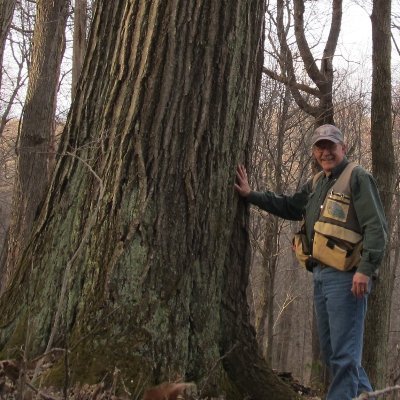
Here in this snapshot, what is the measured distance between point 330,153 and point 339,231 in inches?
21.5

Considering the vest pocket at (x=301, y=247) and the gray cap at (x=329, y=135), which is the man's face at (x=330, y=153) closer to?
the gray cap at (x=329, y=135)

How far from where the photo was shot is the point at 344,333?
10.5ft

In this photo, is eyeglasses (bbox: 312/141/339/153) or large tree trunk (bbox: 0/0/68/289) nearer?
eyeglasses (bbox: 312/141/339/153)

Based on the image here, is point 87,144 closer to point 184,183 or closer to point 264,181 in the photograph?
point 184,183

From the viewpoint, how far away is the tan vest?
10.8 ft

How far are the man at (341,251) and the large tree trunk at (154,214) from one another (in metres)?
0.37

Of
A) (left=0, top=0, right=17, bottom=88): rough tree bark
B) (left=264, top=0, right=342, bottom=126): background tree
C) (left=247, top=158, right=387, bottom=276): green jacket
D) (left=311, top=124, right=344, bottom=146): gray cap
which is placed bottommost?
(left=247, top=158, right=387, bottom=276): green jacket

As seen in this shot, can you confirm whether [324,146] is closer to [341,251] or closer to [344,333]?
[341,251]

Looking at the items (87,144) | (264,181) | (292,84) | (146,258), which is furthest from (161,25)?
(264,181)

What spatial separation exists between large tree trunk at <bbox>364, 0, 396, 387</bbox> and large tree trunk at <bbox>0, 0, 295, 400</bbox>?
12.2 ft

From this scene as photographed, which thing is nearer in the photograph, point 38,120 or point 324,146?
point 324,146

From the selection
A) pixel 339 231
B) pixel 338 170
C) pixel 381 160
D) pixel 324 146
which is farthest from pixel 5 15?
pixel 381 160

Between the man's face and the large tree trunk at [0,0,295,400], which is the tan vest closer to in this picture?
the man's face

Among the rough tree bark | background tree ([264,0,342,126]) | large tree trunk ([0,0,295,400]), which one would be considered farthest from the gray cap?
background tree ([264,0,342,126])
